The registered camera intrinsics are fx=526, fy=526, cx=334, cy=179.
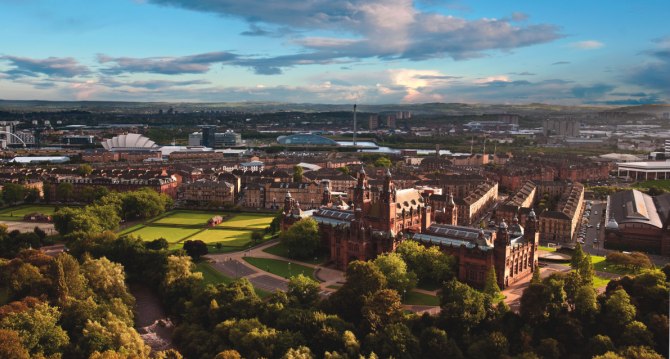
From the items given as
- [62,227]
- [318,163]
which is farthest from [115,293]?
[318,163]

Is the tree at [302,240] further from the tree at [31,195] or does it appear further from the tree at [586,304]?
the tree at [31,195]

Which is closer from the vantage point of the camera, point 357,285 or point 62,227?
point 357,285

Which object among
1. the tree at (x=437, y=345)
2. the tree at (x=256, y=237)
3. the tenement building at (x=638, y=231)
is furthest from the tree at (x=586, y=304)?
the tree at (x=256, y=237)

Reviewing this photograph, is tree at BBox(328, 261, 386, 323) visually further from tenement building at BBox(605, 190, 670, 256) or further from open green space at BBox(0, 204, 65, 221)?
open green space at BBox(0, 204, 65, 221)

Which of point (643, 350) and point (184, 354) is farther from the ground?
point (643, 350)

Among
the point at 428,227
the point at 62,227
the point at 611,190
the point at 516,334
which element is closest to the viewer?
the point at 516,334

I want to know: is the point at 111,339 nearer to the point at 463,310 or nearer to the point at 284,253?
the point at 463,310

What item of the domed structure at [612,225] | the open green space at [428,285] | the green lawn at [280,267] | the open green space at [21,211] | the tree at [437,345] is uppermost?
the domed structure at [612,225]

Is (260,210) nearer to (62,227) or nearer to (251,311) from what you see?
(62,227)
